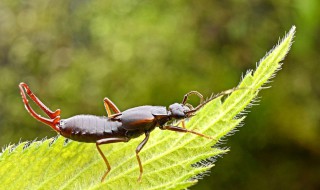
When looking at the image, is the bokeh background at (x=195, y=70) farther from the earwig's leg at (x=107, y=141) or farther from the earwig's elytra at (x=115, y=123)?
the earwig's leg at (x=107, y=141)

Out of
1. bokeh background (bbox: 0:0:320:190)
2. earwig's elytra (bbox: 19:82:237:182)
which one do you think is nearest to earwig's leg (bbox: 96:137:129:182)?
earwig's elytra (bbox: 19:82:237:182)

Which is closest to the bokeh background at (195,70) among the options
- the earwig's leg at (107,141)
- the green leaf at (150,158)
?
the earwig's leg at (107,141)

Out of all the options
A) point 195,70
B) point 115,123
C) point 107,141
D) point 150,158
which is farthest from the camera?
point 195,70

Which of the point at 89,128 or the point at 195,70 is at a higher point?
the point at 195,70

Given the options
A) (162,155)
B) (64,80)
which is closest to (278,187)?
(64,80)

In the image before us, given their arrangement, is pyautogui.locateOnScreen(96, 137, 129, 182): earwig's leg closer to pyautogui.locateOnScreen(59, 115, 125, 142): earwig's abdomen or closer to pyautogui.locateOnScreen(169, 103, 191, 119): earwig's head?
pyautogui.locateOnScreen(59, 115, 125, 142): earwig's abdomen

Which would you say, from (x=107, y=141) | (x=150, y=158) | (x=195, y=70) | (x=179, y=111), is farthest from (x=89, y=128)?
(x=195, y=70)

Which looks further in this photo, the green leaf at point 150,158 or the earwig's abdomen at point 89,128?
the earwig's abdomen at point 89,128

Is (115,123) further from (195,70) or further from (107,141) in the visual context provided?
(195,70)
